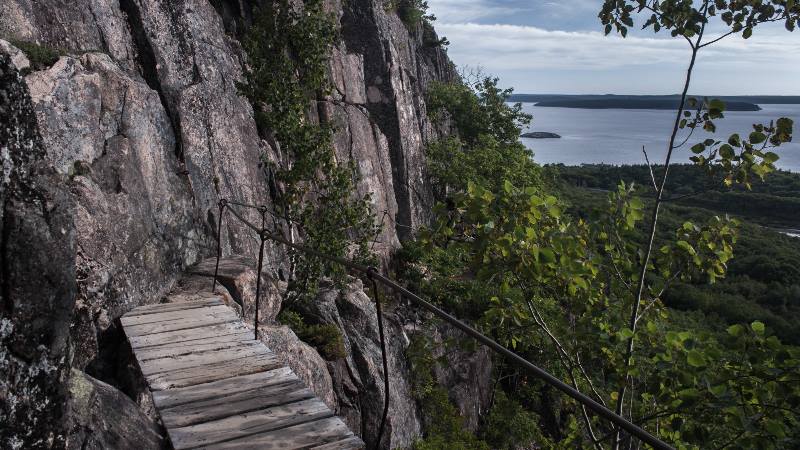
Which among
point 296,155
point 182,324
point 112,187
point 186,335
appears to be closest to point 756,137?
point 186,335

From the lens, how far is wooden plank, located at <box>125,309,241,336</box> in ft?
20.7

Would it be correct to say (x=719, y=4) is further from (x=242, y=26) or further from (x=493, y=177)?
(x=493, y=177)

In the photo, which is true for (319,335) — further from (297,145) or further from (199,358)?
(199,358)

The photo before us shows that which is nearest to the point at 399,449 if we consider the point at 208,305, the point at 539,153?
the point at 208,305

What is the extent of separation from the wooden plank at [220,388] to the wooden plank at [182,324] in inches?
58.9

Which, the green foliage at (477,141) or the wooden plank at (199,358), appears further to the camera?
the green foliage at (477,141)

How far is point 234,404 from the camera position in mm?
4805

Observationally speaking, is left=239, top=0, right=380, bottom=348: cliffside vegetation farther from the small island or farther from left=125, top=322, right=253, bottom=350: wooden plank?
the small island

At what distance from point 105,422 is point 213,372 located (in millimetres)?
971

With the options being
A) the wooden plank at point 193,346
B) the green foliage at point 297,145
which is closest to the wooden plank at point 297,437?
the wooden plank at point 193,346

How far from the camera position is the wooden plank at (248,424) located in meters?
4.25

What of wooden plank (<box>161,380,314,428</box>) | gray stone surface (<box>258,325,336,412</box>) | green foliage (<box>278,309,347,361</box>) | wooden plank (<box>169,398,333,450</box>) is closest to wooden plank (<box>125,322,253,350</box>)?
wooden plank (<box>161,380,314,428</box>)

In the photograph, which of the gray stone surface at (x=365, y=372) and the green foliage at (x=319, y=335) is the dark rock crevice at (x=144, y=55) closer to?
the green foliage at (x=319, y=335)

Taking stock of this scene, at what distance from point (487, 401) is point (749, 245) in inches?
2918
